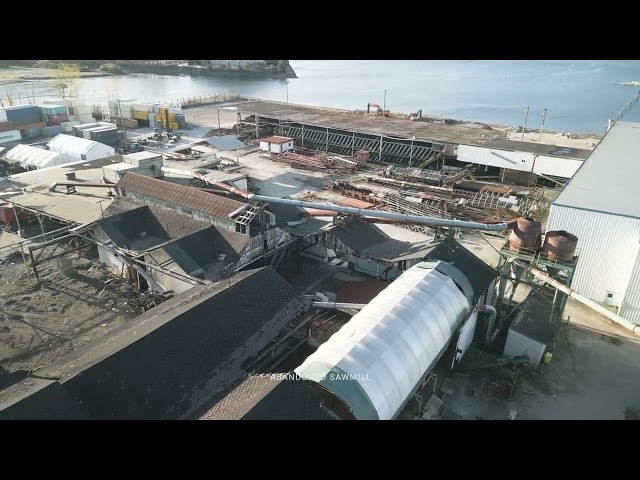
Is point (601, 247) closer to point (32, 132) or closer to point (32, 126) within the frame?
point (32, 132)

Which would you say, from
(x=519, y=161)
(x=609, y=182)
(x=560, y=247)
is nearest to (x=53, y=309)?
(x=560, y=247)

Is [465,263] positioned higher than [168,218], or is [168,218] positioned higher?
[168,218]

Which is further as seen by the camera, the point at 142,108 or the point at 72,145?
the point at 142,108

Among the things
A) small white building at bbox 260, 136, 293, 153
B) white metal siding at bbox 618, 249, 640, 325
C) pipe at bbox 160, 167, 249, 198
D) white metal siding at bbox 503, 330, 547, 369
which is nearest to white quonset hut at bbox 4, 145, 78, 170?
pipe at bbox 160, 167, 249, 198

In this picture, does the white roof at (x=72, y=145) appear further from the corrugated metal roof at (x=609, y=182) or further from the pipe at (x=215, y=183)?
the corrugated metal roof at (x=609, y=182)

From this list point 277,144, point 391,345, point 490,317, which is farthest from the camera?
point 277,144
